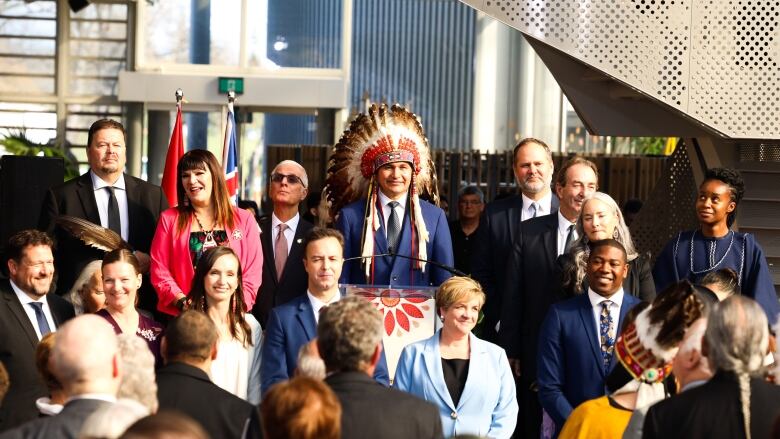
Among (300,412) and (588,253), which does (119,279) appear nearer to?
(588,253)

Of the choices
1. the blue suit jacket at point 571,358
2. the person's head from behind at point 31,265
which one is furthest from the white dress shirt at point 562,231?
the person's head from behind at point 31,265

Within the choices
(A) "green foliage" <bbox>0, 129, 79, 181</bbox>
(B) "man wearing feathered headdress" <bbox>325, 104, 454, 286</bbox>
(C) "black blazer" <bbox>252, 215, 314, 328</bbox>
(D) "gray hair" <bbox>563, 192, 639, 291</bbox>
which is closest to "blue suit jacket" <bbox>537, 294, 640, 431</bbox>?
(D) "gray hair" <bbox>563, 192, 639, 291</bbox>

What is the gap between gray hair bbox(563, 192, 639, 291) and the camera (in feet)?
21.7

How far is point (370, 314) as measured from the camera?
434 centimetres

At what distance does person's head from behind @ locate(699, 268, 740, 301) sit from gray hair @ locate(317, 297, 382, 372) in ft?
8.71

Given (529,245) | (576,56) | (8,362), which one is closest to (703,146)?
(576,56)

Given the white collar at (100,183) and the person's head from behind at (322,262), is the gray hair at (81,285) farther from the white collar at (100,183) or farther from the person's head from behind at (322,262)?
the person's head from behind at (322,262)

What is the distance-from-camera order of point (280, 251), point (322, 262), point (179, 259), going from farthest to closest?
point (280, 251) → point (179, 259) → point (322, 262)

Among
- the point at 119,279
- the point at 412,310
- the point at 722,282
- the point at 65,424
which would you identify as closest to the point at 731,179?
the point at 722,282

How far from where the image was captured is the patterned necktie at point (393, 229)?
7027 millimetres

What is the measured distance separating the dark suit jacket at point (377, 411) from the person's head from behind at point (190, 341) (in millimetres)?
514

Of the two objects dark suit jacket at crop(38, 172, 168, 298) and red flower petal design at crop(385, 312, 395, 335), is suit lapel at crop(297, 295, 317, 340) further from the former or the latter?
dark suit jacket at crop(38, 172, 168, 298)

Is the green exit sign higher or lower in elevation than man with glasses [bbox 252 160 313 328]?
higher

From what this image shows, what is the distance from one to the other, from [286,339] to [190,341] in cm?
147
